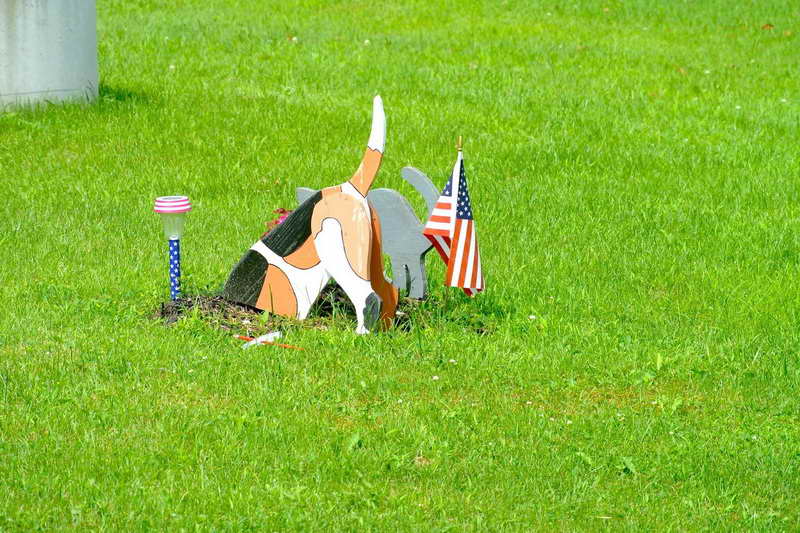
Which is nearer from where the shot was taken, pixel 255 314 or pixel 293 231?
pixel 293 231

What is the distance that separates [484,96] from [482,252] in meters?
5.08

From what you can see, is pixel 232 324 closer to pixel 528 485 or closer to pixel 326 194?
pixel 326 194

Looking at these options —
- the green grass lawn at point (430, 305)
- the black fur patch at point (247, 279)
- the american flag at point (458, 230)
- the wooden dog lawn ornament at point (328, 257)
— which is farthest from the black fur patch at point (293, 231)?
the american flag at point (458, 230)

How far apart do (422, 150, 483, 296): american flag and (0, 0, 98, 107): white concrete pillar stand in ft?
21.3

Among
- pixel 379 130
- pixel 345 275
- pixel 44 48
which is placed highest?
pixel 379 130

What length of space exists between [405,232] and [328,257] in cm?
65

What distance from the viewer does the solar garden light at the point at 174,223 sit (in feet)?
24.4

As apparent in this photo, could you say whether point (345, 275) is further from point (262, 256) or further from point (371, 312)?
point (262, 256)

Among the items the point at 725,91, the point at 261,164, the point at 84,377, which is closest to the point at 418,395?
the point at 84,377

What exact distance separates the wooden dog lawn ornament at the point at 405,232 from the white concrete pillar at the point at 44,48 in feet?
18.2

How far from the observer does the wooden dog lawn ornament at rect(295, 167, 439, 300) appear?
7.79 metres

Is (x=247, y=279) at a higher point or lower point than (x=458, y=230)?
lower

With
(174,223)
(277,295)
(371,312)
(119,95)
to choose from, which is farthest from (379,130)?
(119,95)

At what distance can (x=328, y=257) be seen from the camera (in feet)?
24.3
